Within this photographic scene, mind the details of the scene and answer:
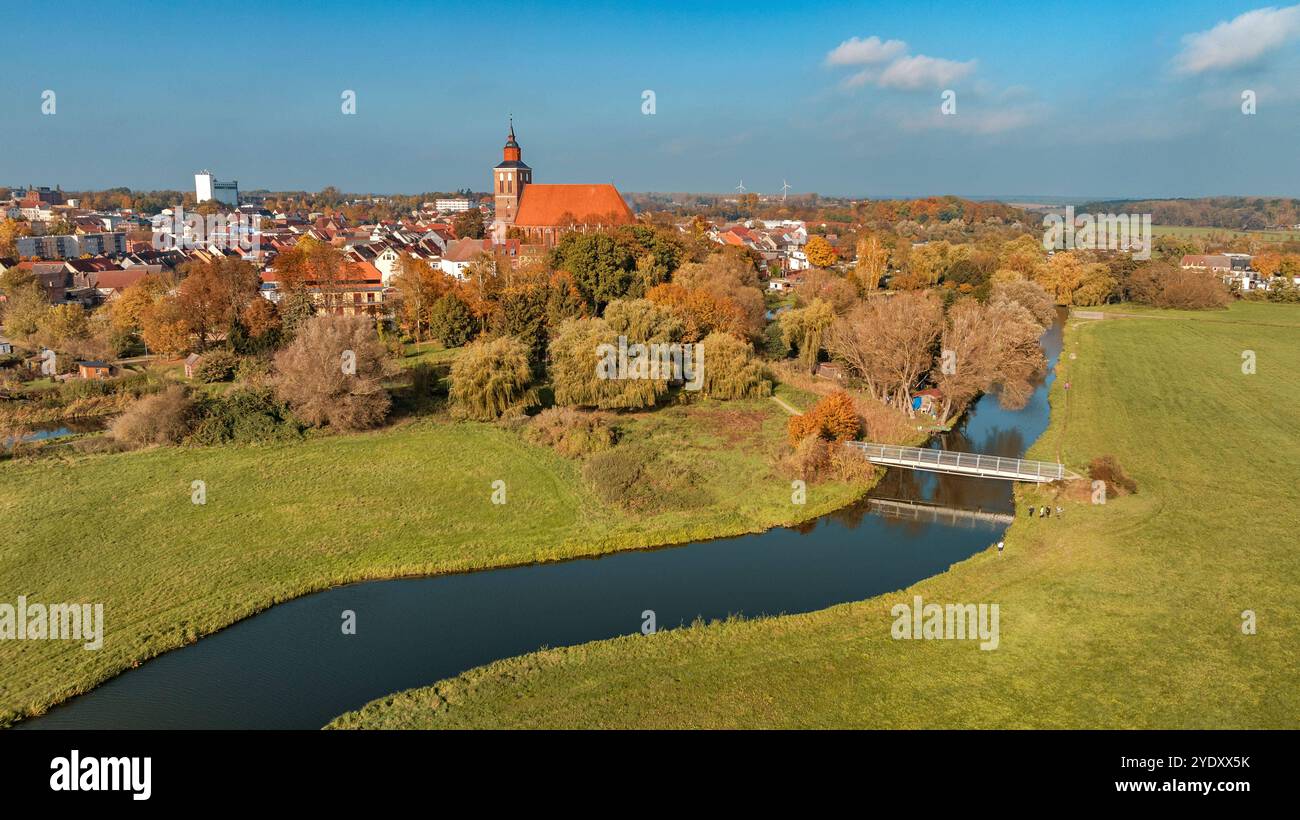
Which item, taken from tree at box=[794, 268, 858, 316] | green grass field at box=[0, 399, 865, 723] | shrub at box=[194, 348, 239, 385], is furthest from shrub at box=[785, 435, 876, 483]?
shrub at box=[194, 348, 239, 385]

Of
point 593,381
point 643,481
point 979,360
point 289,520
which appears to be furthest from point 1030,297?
point 289,520

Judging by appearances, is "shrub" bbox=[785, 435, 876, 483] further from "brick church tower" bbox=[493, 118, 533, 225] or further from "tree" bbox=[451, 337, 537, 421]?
"brick church tower" bbox=[493, 118, 533, 225]

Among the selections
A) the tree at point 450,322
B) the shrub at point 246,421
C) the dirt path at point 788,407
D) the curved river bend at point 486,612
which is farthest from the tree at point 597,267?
the curved river bend at point 486,612

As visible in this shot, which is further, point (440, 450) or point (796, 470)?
point (440, 450)

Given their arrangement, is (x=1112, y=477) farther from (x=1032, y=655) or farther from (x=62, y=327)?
(x=62, y=327)
